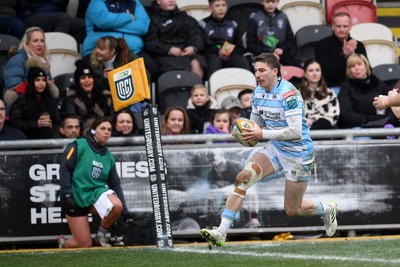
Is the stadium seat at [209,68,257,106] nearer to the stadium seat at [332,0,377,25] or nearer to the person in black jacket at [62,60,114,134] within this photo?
the person in black jacket at [62,60,114,134]

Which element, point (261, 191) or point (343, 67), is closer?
point (261, 191)

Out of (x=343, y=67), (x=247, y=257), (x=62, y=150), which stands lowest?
(x=247, y=257)

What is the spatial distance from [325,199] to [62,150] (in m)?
3.29

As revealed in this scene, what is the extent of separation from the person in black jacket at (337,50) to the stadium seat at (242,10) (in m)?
1.49

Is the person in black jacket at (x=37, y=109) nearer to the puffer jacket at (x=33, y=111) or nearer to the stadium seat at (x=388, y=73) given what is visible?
the puffer jacket at (x=33, y=111)

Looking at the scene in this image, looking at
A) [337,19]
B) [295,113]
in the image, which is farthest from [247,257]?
[337,19]

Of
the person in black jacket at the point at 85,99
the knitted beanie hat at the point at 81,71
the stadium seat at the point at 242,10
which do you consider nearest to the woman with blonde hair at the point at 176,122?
the person in black jacket at the point at 85,99

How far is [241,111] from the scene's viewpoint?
47.2 ft

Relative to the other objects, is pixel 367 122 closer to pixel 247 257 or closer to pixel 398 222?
pixel 398 222

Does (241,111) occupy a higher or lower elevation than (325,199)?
higher

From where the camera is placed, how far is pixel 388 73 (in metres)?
15.9

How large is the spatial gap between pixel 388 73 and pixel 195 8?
127 inches

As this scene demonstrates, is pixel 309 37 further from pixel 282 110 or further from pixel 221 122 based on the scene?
pixel 282 110

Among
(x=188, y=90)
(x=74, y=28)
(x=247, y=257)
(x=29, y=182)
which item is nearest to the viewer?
(x=247, y=257)
